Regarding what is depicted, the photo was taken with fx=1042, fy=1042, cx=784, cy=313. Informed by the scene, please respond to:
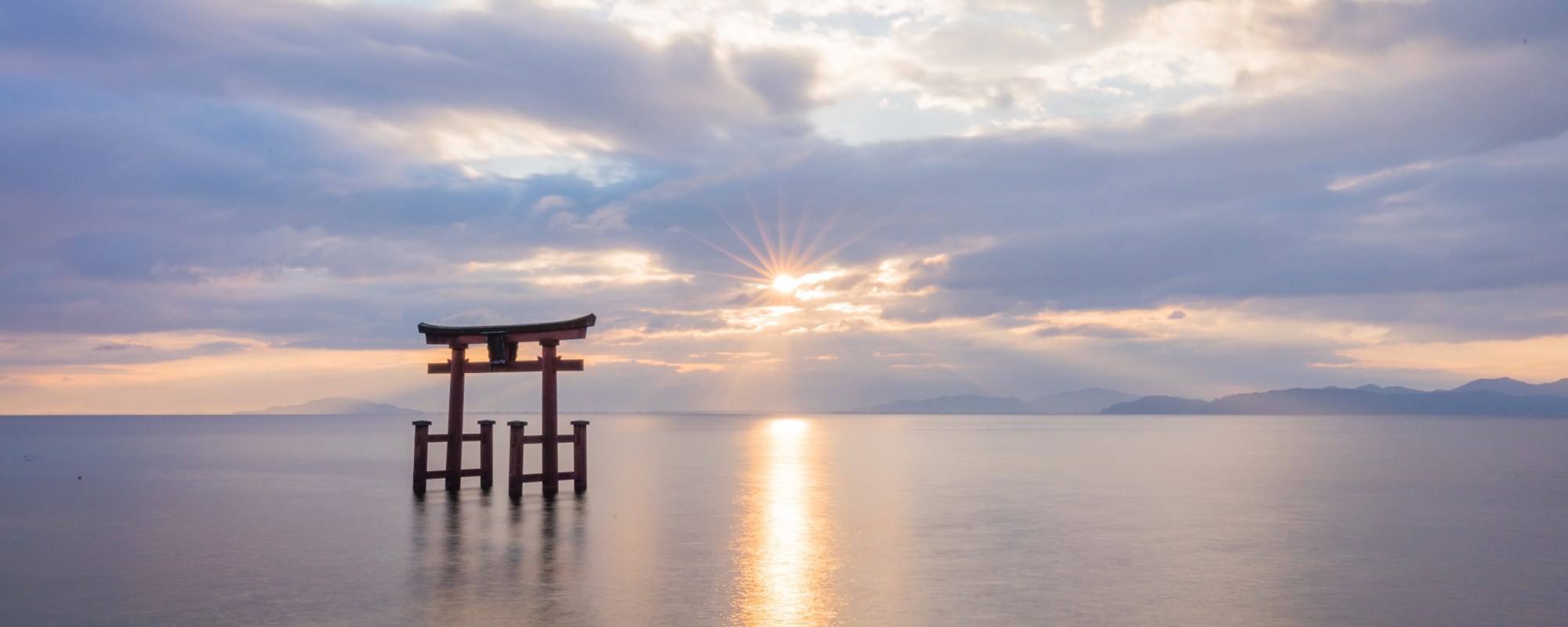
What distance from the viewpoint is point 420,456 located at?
32188 millimetres

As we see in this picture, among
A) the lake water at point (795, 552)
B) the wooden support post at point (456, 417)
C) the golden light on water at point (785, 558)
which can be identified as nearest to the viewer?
the golden light on water at point (785, 558)

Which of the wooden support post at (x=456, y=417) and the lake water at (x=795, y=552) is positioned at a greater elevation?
the wooden support post at (x=456, y=417)

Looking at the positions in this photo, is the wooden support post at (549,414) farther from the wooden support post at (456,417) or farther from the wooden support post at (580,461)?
the wooden support post at (456,417)

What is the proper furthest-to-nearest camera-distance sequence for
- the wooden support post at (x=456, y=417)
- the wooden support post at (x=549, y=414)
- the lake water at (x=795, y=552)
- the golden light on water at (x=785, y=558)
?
the wooden support post at (x=456, y=417) → the wooden support post at (x=549, y=414) → the lake water at (x=795, y=552) → the golden light on water at (x=785, y=558)

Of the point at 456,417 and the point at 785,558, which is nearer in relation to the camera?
the point at 785,558

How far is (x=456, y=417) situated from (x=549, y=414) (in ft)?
13.2

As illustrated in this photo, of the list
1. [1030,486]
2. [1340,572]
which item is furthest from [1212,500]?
[1340,572]

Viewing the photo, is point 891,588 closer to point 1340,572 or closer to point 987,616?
point 987,616

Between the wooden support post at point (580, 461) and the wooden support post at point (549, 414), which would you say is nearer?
the wooden support post at point (549, 414)

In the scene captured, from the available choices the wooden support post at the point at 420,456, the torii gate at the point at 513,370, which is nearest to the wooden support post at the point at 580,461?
the torii gate at the point at 513,370

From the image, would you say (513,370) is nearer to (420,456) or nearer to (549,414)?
(549,414)

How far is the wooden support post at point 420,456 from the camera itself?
3136 cm

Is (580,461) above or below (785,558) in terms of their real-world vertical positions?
above

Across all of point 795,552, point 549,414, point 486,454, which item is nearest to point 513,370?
point 549,414
